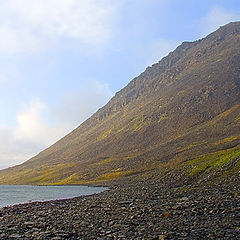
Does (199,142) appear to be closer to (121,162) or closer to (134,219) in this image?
(121,162)

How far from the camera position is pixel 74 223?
27.2 meters

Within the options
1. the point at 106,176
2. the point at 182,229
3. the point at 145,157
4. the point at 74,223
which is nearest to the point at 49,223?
the point at 74,223

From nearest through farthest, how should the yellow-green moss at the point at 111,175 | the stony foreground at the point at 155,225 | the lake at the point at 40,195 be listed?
the stony foreground at the point at 155,225, the lake at the point at 40,195, the yellow-green moss at the point at 111,175

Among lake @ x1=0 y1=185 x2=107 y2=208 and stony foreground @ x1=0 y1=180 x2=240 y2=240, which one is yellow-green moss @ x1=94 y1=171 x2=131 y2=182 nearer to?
lake @ x1=0 y1=185 x2=107 y2=208

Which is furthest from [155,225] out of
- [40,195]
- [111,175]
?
[111,175]

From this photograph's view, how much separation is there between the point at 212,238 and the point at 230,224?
3.40 metres

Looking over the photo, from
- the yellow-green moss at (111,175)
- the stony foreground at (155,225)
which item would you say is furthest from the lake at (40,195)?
the yellow-green moss at (111,175)

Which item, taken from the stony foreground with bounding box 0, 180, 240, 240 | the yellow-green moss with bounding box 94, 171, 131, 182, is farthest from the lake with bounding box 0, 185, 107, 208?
the yellow-green moss with bounding box 94, 171, 131, 182

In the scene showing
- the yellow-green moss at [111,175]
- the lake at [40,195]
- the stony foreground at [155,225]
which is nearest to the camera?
the stony foreground at [155,225]

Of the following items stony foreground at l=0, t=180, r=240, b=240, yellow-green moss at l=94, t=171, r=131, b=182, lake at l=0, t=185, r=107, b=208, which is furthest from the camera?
yellow-green moss at l=94, t=171, r=131, b=182

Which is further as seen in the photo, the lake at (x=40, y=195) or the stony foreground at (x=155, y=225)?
the lake at (x=40, y=195)

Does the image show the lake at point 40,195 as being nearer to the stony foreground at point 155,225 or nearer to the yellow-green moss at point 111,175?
the stony foreground at point 155,225

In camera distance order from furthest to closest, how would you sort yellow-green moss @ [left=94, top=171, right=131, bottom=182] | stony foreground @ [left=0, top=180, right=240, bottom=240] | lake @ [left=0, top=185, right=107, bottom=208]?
yellow-green moss @ [left=94, top=171, right=131, bottom=182]
lake @ [left=0, top=185, right=107, bottom=208]
stony foreground @ [left=0, top=180, right=240, bottom=240]

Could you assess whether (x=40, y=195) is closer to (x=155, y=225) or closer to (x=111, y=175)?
(x=155, y=225)
